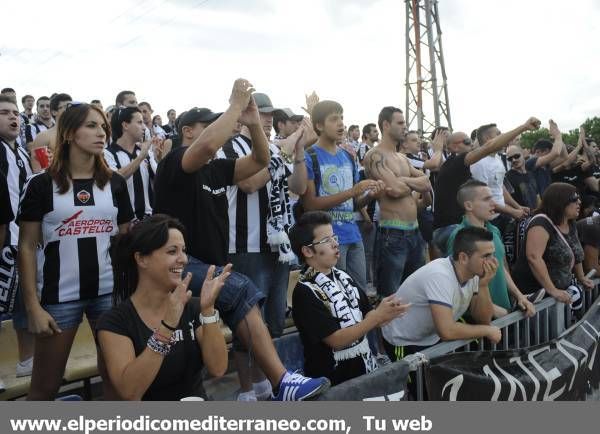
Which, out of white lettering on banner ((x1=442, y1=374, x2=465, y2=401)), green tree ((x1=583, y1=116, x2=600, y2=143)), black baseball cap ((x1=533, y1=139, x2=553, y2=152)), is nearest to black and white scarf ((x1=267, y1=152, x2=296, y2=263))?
white lettering on banner ((x1=442, y1=374, x2=465, y2=401))

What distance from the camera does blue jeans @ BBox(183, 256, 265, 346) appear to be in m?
3.28

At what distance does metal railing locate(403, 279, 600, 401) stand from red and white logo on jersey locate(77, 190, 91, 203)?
1949mm

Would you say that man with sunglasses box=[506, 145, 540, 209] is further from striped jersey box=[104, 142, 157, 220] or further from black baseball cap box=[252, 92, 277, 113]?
striped jersey box=[104, 142, 157, 220]

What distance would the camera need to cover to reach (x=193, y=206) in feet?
11.6

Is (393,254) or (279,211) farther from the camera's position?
(393,254)

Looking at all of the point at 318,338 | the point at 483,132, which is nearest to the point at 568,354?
the point at 318,338

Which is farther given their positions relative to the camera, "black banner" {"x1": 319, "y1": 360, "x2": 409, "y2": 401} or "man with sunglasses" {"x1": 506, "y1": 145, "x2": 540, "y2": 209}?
"man with sunglasses" {"x1": 506, "y1": 145, "x2": 540, "y2": 209}

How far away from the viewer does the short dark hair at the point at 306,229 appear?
385cm

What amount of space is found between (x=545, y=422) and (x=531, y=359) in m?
1.11

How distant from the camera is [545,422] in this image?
2822mm

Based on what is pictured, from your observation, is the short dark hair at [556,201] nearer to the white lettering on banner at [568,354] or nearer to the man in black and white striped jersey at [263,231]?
the white lettering on banner at [568,354]

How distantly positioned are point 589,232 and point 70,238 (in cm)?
553

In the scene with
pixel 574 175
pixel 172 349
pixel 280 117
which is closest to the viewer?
pixel 172 349

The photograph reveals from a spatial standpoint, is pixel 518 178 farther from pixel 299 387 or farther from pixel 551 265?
pixel 299 387
